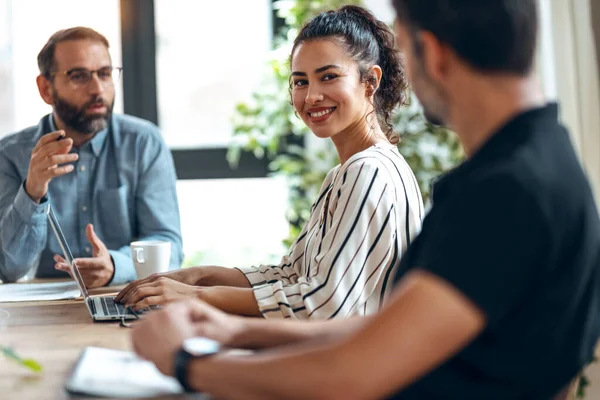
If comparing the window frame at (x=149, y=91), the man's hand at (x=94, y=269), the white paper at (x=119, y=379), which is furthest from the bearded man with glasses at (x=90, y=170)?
the white paper at (x=119, y=379)

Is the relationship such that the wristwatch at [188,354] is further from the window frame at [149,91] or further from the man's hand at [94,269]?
the window frame at [149,91]

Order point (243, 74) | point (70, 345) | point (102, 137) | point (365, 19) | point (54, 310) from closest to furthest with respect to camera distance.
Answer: point (70, 345)
point (54, 310)
point (365, 19)
point (102, 137)
point (243, 74)

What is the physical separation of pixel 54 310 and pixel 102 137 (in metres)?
1.00

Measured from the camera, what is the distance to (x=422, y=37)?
90 centimetres

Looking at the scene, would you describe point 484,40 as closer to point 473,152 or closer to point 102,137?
point 473,152

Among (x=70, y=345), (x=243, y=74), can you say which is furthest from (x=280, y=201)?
(x=70, y=345)

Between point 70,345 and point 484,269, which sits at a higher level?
point 484,269

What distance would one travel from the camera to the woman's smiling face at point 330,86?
1744 mm

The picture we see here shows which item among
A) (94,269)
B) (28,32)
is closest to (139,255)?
(94,269)

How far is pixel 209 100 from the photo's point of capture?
3.68 m

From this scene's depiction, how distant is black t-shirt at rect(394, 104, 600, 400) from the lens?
0.78 meters

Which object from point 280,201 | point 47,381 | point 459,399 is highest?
point 459,399

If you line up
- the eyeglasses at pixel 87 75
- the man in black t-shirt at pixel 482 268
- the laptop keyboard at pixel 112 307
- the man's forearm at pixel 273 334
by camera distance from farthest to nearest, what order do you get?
the eyeglasses at pixel 87 75
the laptop keyboard at pixel 112 307
the man's forearm at pixel 273 334
the man in black t-shirt at pixel 482 268

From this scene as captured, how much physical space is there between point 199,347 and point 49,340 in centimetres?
52
